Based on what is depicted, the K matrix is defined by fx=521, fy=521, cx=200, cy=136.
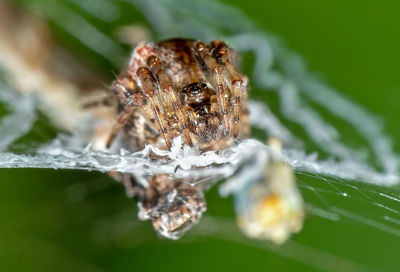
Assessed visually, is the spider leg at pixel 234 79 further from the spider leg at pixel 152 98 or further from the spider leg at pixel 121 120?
the spider leg at pixel 121 120

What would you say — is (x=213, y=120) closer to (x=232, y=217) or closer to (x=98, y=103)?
(x=98, y=103)

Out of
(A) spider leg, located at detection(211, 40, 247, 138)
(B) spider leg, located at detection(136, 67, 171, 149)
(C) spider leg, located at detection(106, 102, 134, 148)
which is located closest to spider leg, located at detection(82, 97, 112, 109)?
(C) spider leg, located at detection(106, 102, 134, 148)

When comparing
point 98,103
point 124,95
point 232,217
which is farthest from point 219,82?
point 232,217

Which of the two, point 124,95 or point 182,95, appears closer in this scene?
point 182,95

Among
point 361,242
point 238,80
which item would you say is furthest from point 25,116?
point 361,242

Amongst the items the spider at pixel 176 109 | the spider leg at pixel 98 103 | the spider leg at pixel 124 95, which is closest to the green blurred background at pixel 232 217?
the spider leg at pixel 98 103

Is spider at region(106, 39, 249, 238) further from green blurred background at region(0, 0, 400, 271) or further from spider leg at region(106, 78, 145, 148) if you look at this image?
green blurred background at region(0, 0, 400, 271)
